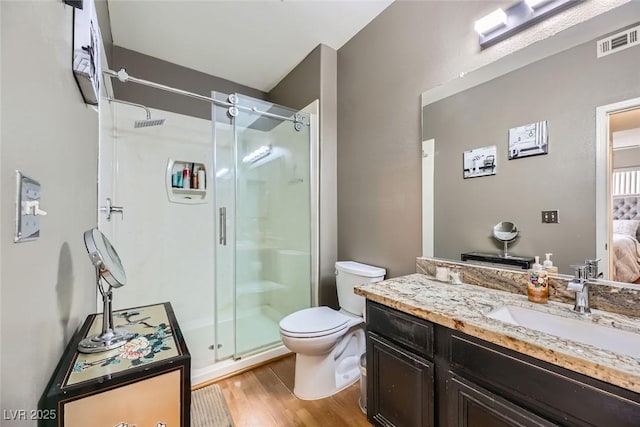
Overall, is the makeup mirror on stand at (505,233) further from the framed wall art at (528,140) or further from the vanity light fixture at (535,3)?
the vanity light fixture at (535,3)

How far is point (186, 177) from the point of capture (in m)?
2.53

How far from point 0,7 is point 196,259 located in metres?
2.38

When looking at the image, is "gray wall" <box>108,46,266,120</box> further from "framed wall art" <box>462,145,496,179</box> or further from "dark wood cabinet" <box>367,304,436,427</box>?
"dark wood cabinet" <box>367,304,436,427</box>

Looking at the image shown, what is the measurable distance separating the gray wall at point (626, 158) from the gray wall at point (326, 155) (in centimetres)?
169

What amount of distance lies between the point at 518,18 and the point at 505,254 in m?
1.15

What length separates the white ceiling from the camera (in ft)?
A: 6.09

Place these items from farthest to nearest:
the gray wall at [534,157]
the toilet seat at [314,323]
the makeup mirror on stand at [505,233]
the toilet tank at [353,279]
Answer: the toilet tank at [353,279] < the toilet seat at [314,323] < the makeup mirror on stand at [505,233] < the gray wall at [534,157]

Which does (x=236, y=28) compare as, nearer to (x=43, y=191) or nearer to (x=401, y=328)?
(x=43, y=191)

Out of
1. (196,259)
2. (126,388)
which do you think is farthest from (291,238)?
(126,388)

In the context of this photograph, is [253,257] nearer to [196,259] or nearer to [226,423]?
[196,259]

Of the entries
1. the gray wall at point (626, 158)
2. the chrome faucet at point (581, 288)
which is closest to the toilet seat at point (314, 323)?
the chrome faucet at point (581, 288)

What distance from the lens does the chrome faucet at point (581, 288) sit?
981 millimetres

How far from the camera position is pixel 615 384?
2.04 ft

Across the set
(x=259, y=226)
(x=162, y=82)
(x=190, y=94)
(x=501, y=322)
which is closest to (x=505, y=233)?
(x=501, y=322)
